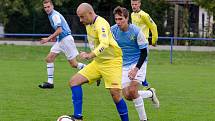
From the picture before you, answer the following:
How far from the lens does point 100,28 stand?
898cm

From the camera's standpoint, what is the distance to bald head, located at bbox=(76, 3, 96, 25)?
896 cm

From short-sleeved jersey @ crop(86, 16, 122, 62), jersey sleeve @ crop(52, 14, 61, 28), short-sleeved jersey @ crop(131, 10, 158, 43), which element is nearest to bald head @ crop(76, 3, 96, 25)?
short-sleeved jersey @ crop(86, 16, 122, 62)

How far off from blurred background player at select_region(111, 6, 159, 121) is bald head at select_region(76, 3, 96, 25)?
1.72 ft

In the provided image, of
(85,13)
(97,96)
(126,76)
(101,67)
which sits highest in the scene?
(85,13)

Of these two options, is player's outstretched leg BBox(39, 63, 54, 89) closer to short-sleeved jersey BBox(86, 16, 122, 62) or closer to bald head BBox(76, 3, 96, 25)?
short-sleeved jersey BBox(86, 16, 122, 62)

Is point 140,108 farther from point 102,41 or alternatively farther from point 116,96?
point 102,41

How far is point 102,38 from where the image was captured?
8.88 meters

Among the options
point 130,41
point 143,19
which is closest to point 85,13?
point 130,41

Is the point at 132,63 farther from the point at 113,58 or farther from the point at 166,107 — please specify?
the point at 166,107

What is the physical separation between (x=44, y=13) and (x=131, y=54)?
30.2m

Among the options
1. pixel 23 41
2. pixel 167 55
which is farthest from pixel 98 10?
pixel 167 55

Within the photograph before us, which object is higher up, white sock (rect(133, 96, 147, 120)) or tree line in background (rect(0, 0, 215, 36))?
tree line in background (rect(0, 0, 215, 36))

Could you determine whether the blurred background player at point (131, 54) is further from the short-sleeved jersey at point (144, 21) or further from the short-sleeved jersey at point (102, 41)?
the short-sleeved jersey at point (144, 21)

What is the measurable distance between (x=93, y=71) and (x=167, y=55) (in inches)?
794
